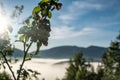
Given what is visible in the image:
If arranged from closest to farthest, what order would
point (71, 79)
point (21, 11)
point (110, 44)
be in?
point (21, 11) → point (71, 79) → point (110, 44)

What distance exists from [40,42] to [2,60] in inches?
31.2

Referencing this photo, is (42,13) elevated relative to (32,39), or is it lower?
elevated

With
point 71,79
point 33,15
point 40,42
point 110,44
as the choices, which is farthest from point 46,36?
point 110,44

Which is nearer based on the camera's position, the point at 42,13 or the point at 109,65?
the point at 42,13

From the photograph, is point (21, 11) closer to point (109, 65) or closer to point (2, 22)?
point (2, 22)

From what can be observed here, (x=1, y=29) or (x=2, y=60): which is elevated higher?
(x=1, y=29)

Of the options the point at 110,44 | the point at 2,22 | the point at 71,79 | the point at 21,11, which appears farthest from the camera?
the point at 110,44

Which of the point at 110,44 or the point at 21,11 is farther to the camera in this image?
the point at 110,44

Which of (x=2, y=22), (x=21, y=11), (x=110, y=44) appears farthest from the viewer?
(x=110, y=44)

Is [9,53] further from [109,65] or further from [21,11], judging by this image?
[109,65]

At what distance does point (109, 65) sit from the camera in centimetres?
6750

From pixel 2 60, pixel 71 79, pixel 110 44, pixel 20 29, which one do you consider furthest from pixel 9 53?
pixel 110 44

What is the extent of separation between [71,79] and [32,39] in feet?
153

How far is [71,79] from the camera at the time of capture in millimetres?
50750
